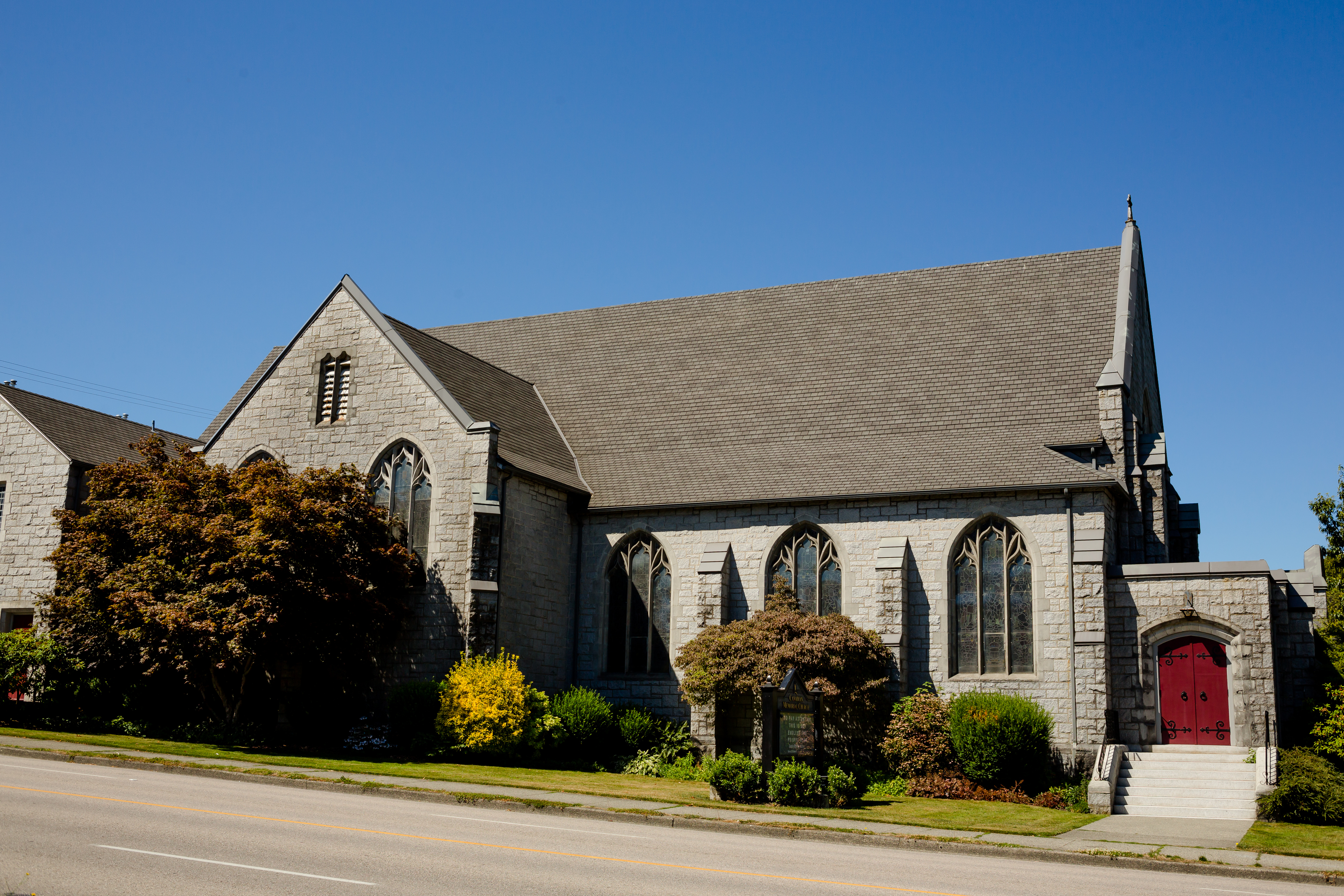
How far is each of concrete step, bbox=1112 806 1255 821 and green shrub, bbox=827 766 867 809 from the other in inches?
202

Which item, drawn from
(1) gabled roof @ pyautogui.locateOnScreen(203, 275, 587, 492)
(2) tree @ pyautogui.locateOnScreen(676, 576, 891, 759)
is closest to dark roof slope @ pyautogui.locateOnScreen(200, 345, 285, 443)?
(1) gabled roof @ pyautogui.locateOnScreen(203, 275, 587, 492)

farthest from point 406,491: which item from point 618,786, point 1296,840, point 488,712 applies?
point 1296,840

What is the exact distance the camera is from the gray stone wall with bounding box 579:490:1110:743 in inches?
936

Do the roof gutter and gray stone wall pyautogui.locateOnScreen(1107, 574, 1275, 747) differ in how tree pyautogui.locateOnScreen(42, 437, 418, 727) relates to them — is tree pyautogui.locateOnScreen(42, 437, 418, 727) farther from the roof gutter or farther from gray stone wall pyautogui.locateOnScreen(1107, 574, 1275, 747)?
gray stone wall pyautogui.locateOnScreen(1107, 574, 1275, 747)

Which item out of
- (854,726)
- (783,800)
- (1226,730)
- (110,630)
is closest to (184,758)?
(110,630)

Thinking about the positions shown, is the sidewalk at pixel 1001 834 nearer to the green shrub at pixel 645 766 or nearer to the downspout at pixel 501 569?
the downspout at pixel 501 569

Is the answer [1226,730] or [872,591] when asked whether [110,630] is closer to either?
[872,591]

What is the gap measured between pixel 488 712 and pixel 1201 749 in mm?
14230

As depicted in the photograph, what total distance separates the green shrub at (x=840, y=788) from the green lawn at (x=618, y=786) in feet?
0.81

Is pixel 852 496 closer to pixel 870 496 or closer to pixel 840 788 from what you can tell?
pixel 870 496

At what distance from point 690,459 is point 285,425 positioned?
10207 mm

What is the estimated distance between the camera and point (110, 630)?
947 inches

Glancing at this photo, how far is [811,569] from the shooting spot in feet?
87.1

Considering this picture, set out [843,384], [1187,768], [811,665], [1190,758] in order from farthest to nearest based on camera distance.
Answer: [843,384], [811,665], [1190,758], [1187,768]
